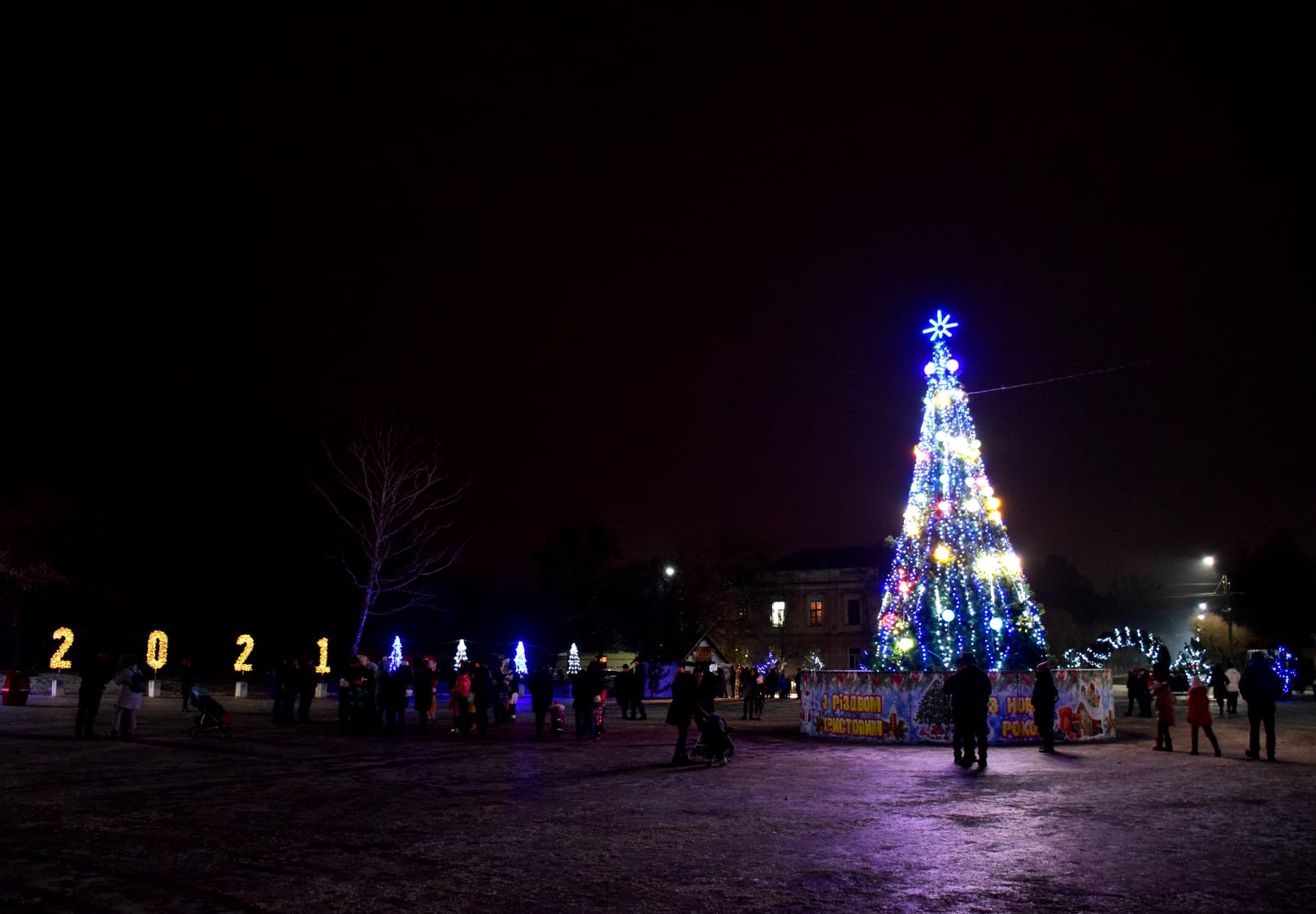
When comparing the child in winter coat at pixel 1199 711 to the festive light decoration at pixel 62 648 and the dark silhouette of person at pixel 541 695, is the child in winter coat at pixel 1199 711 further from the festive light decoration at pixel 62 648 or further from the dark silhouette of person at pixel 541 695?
the festive light decoration at pixel 62 648

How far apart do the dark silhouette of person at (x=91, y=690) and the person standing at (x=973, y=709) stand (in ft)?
50.7

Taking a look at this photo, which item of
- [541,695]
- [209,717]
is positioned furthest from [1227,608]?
[209,717]

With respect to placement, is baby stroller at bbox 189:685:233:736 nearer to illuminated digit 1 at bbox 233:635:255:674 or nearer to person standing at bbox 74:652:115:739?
person standing at bbox 74:652:115:739

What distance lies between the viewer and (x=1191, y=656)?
164 feet

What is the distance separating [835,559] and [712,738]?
61.6 metres

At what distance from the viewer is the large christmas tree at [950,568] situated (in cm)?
2117

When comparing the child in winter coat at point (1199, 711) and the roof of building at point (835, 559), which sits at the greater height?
the roof of building at point (835, 559)

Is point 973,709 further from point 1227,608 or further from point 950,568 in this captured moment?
point 1227,608

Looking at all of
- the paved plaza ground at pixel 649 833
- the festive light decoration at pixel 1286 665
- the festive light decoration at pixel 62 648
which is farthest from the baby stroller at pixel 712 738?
the festive light decoration at pixel 1286 665

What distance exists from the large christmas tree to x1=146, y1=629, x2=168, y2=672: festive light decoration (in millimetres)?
27995

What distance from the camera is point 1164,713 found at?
55.4 ft

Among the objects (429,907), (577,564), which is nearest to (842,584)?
(577,564)

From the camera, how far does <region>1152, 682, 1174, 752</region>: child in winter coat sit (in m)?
16.8

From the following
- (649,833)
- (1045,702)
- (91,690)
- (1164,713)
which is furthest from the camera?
(91,690)
